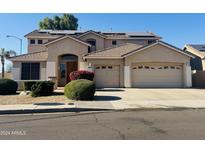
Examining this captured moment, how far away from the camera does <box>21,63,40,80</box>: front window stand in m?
25.4

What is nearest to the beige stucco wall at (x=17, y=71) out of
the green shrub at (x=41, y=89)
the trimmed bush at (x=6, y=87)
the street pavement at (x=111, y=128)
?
the trimmed bush at (x=6, y=87)

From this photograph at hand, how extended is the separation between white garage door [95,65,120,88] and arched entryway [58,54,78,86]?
2.73 metres

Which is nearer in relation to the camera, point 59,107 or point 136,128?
point 136,128

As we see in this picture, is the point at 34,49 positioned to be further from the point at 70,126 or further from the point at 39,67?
the point at 70,126

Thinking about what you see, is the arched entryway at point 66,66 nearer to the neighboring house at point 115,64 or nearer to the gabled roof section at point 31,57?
the neighboring house at point 115,64

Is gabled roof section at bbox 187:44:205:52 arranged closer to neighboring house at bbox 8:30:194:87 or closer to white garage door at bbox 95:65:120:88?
neighboring house at bbox 8:30:194:87

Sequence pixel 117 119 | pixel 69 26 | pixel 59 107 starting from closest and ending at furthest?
pixel 117 119 → pixel 59 107 → pixel 69 26

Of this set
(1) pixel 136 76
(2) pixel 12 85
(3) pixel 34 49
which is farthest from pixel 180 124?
(3) pixel 34 49

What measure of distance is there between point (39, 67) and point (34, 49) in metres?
7.57

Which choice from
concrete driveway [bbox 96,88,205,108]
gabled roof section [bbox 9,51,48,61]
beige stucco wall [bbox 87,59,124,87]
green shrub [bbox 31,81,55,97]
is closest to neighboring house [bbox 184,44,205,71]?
beige stucco wall [bbox 87,59,124,87]

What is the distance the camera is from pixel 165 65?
24703mm

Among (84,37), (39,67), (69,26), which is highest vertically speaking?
(69,26)

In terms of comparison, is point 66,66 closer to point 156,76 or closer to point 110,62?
point 110,62

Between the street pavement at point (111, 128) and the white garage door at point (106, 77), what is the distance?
47.7ft
